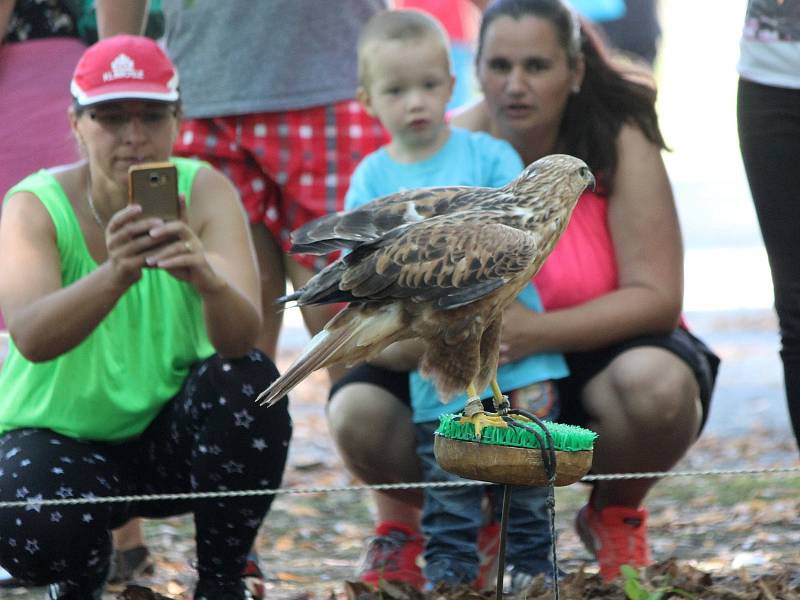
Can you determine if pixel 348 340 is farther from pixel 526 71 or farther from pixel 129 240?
pixel 526 71

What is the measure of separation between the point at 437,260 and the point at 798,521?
2.18 m

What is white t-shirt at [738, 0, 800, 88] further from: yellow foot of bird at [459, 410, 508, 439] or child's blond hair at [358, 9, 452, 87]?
yellow foot of bird at [459, 410, 508, 439]

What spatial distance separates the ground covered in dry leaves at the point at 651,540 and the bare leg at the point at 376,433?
0.31m

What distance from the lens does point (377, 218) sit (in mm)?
2602

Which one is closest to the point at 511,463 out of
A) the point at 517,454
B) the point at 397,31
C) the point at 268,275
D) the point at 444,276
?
the point at 517,454

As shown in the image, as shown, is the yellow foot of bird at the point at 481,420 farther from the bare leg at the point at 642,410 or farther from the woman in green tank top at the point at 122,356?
Answer: the bare leg at the point at 642,410

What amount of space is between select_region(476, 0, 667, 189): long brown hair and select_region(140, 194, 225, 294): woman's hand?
46.6 inches

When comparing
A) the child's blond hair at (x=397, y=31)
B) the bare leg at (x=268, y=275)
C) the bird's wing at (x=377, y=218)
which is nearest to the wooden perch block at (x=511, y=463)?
the bird's wing at (x=377, y=218)

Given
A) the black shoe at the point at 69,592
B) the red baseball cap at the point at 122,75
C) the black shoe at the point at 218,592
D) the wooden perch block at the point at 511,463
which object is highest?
the red baseball cap at the point at 122,75

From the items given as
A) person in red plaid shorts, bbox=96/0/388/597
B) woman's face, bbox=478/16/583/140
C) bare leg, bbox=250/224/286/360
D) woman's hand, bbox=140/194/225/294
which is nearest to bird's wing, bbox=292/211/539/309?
woman's hand, bbox=140/194/225/294

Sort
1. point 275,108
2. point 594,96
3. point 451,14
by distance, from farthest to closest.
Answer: point 451,14 → point 275,108 → point 594,96

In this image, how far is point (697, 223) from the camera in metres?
11.5

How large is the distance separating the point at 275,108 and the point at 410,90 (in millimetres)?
539

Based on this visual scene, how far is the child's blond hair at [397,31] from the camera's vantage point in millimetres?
3600
